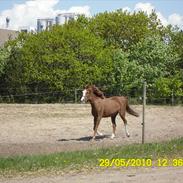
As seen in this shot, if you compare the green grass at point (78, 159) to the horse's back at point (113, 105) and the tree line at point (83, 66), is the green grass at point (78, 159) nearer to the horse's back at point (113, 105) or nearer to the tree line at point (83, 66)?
the horse's back at point (113, 105)

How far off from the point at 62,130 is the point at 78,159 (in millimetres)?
7248

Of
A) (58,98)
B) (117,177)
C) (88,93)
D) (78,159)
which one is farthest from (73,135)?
(58,98)

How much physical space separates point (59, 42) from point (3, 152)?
22100mm

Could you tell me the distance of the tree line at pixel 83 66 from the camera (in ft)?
107

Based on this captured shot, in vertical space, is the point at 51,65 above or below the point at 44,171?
above

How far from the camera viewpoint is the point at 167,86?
3278 centimetres

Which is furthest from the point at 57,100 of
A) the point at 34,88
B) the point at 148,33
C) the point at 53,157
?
the point at 53,157

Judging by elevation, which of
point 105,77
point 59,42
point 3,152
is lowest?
point 3,152

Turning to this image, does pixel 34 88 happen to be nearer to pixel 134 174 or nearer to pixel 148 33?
pixel 148 33

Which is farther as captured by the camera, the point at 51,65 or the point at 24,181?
the point at 51,65

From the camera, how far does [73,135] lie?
15352mm

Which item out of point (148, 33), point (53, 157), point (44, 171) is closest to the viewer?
point (44, 171)

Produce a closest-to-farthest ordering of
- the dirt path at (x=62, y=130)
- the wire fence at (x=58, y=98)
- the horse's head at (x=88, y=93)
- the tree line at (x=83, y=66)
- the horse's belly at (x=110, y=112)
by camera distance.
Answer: the dirt path at (x=62, y=130)
the horse's head at (x=88, y=93)
the horse's belly at (x=110, y=112)
the wire fence at (x=58, y=98)
the tree line at (x=83, y=66)

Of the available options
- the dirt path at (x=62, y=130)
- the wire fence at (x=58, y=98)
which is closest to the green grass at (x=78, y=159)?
the dirt path at (x=62, y=130)
